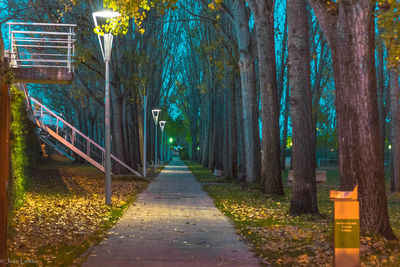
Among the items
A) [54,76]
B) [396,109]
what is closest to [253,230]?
[54,76]

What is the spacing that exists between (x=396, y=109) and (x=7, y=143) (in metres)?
19.6

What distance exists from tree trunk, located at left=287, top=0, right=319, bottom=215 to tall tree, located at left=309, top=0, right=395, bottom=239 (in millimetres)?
5048

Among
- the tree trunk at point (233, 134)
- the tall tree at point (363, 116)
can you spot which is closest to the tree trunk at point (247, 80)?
the tree trunk at point (233, 134)

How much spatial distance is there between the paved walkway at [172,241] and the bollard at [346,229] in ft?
6.53

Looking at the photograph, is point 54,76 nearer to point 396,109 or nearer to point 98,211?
point 98,211

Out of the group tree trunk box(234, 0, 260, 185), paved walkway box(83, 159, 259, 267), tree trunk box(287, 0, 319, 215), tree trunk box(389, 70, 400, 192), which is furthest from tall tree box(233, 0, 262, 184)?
tree trunk box(287, 0, 319, 215)

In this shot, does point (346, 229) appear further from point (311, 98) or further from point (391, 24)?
point (311, 98)

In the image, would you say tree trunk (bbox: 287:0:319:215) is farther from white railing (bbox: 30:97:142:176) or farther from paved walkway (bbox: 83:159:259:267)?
white railing (bbox: 30:97:142:176)

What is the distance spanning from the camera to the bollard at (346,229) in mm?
6770

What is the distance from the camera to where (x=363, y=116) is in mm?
9812

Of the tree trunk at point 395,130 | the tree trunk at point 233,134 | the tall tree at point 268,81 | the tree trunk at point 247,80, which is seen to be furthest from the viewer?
the tree trunk at point 233,134

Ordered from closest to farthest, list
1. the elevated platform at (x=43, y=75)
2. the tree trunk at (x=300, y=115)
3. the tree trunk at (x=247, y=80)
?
the tree trunk at (x=300, y=115), the elevated platform at (x=43, y=75), the tree trunk at (x=247, y=80)

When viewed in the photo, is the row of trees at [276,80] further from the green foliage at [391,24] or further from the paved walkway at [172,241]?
the paved walkway at [172,241]

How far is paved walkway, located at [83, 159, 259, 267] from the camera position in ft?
28.6
